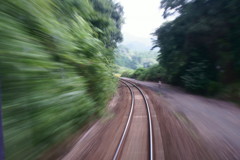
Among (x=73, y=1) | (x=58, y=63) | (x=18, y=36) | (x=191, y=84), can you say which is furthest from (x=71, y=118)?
(x=191, y=84)

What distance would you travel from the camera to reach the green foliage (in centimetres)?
1159

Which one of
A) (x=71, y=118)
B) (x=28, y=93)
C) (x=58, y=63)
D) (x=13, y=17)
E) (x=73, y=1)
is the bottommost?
(x=71, y=118)

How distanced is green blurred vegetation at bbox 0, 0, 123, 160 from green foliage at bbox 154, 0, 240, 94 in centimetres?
1075

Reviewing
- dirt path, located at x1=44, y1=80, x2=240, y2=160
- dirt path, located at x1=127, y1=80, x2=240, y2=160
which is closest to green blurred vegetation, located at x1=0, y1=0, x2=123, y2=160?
dirt path, located at x1=44, y1=80, x2=240, y2=160

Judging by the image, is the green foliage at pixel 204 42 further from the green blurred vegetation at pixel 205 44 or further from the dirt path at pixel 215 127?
the dirt path at pixel 215 127

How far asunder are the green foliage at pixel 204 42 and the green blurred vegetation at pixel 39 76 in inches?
423

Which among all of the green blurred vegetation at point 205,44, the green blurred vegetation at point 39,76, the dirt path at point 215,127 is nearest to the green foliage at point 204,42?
the green blurred vegetation at point 205,44

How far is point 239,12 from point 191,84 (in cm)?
600

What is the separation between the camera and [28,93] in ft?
10.5

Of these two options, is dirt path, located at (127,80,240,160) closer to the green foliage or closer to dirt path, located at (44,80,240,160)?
dirt path, located at (44,80,240,160)

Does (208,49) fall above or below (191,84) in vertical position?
above

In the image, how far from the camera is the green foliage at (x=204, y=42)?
11594 mm

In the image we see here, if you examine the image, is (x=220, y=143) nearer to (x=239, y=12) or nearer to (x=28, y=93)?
(x=28, y=93)

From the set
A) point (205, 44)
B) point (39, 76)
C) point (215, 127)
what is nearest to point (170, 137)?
point (215, 127)
